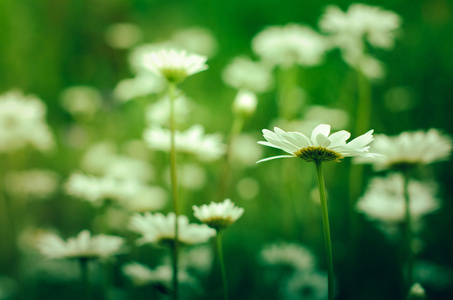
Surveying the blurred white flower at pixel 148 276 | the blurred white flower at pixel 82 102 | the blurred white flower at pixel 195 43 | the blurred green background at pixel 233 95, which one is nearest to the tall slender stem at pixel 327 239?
the blurred white flower at pixel 148 276

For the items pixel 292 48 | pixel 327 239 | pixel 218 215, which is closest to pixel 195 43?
pixel 292 48

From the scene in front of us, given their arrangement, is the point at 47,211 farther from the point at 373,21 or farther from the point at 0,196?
the point at 373,21

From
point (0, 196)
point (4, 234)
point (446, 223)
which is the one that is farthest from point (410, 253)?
point (0, 196)

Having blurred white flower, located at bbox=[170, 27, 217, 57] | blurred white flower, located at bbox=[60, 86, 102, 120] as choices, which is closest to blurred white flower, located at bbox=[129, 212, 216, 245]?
blurred white flower, located at bbox=[60, 86, 102, 120]

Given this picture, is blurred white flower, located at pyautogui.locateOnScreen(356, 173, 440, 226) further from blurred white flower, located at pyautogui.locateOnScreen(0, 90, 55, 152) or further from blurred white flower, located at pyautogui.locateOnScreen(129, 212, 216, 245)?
blurred white flower, located at pyautogui.locateOnScreen(0, 90, 55, 152)

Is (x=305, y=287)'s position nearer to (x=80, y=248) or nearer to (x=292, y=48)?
(x=80, y=248)

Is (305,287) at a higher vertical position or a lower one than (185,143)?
lower
